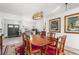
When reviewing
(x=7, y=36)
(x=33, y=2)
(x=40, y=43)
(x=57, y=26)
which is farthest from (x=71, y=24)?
(x=7, y=36)

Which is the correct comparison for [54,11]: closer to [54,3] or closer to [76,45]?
[54,3]

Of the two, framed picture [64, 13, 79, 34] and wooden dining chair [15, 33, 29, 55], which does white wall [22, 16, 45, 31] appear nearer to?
Result: wooden dining chair [15, 33, 29, 55]

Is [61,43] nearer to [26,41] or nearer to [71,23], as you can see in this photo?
[71,23]

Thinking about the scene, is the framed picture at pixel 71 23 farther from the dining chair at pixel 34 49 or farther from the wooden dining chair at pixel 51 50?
the dining chair at pixel 34 49

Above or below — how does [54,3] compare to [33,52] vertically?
above

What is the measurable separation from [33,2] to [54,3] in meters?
0.41

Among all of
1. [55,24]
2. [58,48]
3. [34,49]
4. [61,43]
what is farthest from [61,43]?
[34,49]

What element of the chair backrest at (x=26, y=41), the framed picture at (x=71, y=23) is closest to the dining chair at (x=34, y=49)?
the chair backrest at (x=26, y=41)

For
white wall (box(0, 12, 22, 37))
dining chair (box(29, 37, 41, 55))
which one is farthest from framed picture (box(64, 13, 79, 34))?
white wall (box(0, 12, 22, 37))

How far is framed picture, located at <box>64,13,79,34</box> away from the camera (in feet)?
7.43

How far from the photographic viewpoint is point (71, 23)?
2314 millimetres

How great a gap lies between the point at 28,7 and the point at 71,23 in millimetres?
891

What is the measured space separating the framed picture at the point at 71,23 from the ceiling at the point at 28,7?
19 cm
